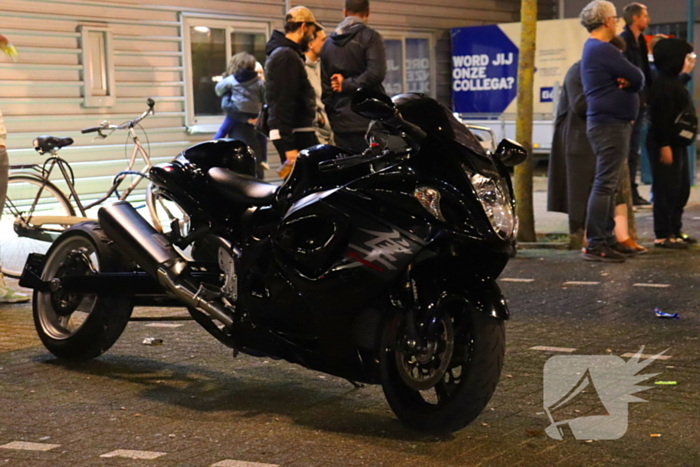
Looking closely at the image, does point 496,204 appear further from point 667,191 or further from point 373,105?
point 667,191

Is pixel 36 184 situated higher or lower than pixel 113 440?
higher

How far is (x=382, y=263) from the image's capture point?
442 centimetres

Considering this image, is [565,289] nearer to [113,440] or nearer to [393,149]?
[393,149]

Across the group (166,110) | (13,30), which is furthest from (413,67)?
(13,30)

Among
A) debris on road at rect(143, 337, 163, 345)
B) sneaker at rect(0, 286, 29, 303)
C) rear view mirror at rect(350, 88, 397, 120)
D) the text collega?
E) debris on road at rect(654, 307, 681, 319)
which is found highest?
the text collega?

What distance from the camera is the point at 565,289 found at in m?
8.19

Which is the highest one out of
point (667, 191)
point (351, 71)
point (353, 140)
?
point (351, 71)

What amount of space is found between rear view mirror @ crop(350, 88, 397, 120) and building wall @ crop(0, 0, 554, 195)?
1021cm

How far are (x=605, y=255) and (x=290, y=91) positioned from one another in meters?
3.04

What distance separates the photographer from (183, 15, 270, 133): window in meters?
16.4

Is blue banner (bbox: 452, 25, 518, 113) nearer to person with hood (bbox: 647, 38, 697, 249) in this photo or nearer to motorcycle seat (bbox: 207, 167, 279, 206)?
person with hood (bbox: 647, 38, 697, 249)

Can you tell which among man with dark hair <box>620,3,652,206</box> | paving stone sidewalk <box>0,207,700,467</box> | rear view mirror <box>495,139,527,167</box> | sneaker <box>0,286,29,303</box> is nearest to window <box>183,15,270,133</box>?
man with dark hair <box>620,3,652,206</box>

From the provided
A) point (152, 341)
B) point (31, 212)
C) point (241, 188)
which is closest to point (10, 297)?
point (31, 212)

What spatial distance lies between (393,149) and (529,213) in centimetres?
638
